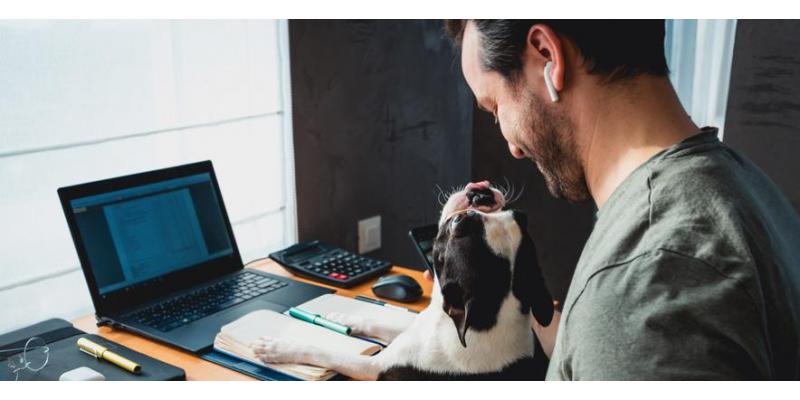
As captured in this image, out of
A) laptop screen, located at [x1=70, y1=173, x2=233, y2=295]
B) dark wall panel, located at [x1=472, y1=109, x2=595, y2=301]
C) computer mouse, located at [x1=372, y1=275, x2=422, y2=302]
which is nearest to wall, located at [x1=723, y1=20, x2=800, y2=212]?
dark wall panel, located at [x1=472, y1=109, x2=595, y2=301]

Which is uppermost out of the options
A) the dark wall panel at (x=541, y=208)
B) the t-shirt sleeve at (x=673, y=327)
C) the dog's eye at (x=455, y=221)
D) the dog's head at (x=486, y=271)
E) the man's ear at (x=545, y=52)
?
the man's ear at (x=545, y=52)

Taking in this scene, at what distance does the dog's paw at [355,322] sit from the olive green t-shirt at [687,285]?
656 millimetres

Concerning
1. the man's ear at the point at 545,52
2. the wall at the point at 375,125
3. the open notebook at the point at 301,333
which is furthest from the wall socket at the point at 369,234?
the man's ear at the point at 545,52

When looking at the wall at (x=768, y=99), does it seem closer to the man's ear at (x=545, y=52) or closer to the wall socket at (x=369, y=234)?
the wall socket at (x=369, y=234)

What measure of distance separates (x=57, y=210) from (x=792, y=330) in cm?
143

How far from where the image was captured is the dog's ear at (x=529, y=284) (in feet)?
4.08

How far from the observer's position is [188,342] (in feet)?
4.44

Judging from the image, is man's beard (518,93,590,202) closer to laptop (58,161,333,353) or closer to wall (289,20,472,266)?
laptop (58,161,333,353)

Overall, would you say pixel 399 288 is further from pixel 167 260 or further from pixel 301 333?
pixel 167 260

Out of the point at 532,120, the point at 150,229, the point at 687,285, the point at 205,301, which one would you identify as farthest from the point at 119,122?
the point at 687,285

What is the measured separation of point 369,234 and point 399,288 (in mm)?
670

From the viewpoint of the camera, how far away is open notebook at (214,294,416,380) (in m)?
1.26

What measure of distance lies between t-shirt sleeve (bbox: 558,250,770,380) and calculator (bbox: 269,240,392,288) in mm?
1038
